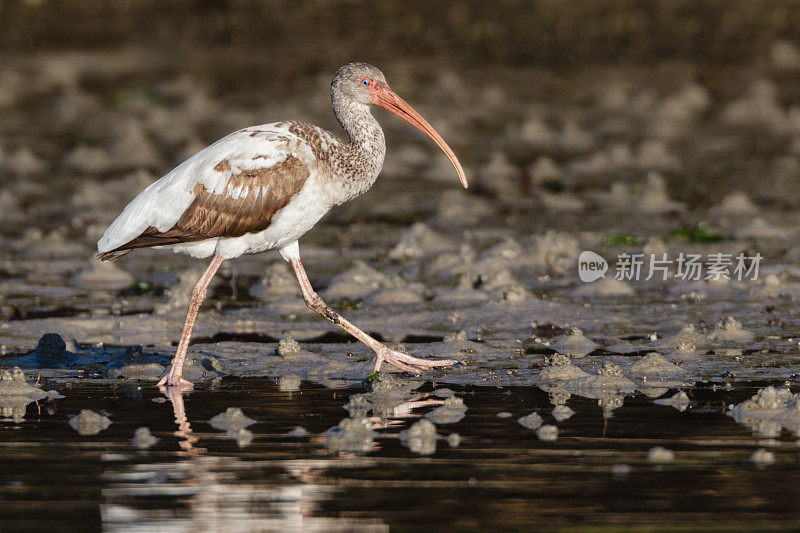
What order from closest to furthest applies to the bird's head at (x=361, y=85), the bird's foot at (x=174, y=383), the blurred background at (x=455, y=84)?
the bird's foot at (x=174, y=383) < the bird's head at (x=361, y=85) < the blurred background at (x=455, y=84)

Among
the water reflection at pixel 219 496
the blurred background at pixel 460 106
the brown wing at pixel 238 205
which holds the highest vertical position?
the blurred background at pixel 460 106

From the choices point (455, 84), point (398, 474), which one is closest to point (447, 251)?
point (398, 474)

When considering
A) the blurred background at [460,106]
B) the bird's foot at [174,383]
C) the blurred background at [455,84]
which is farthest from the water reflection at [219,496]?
the blurred background at [455,84]

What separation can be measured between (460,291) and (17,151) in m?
9.77

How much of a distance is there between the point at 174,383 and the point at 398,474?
2.54m

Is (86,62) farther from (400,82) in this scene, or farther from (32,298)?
(32,298)

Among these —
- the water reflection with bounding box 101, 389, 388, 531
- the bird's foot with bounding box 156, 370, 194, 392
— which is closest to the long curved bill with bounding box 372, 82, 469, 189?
the bird's foot with bounding box 156, 370, 194, 392

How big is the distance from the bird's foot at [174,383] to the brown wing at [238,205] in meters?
0.92

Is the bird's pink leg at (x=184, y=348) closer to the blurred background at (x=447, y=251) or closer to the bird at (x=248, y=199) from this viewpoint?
the bird at (x=248, y=199)

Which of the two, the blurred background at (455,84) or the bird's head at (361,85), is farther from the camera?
the blurred background at (455,84)

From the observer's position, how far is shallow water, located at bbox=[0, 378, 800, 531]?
586cm

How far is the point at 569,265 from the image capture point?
40.8 feet

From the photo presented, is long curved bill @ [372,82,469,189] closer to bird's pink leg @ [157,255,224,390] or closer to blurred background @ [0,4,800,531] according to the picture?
blurred background @ [0,4,800,531]

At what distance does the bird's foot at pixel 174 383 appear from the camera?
861cm
